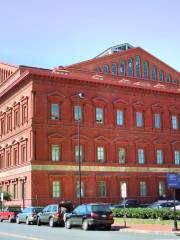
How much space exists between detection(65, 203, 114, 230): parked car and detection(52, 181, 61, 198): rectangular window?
892 inches

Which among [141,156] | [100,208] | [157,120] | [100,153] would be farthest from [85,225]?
[157,120]

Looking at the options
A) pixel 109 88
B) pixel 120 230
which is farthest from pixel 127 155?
pixel 120 230

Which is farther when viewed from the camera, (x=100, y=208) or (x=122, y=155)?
(x=122, y=155)

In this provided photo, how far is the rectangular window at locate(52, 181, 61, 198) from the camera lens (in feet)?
171

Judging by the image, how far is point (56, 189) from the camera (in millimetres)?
52219

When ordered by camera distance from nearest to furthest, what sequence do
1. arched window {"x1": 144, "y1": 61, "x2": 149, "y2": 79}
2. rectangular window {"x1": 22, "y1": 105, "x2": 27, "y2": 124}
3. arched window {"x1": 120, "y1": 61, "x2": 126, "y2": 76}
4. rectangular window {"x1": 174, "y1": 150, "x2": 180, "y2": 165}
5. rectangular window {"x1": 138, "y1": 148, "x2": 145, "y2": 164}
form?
rectangular window {"x1": 22, "y1": 105, "x2": 27, "y2": 124} → rectangular window {"x1": 138, "y1": 148, "x2": 145, "y2": 164} → rectangular window {"x1": 174, "y1": 150, "x2": 180, "y2": 165} → arched window {"x1": 120, "y1": 61, "x2": 126, "y2": 76} → arched window {"x1": 144, "y1": 61, "x2": 149, "y2": 79}

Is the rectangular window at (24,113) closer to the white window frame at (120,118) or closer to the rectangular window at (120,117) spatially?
the white window frame at (120,118)

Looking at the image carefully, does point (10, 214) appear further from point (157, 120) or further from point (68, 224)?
point (157, 120)

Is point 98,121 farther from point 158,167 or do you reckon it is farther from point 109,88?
point 158,167

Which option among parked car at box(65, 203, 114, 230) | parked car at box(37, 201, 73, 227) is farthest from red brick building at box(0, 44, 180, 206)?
parked car at box(65, 203, 114, 230)

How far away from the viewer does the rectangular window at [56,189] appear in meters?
52.0

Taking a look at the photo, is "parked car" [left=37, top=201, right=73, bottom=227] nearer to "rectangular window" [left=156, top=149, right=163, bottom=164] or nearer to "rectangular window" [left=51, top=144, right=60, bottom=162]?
"rectangular window" [left=51, top=144, right=60, bottom=162]

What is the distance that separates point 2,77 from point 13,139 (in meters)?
12.5

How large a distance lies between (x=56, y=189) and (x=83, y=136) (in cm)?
755
